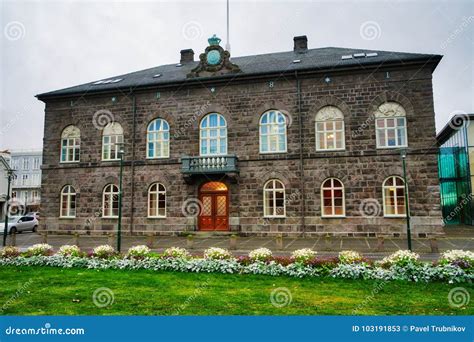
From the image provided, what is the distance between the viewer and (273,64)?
78.5 ft

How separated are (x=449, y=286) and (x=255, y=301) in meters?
4.64

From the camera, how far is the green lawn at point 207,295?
22.2 ft

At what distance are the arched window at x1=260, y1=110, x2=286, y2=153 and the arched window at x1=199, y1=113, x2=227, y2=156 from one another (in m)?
2.39

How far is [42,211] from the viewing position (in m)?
25.6

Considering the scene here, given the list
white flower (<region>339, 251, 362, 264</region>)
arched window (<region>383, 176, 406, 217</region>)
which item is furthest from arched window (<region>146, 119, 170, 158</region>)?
white flower (<region>339, 251, 362, 264</region>)

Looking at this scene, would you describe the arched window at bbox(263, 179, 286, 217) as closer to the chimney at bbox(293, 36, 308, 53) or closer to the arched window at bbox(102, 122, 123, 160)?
the arched window at bbox(102, 122, 123, 160)

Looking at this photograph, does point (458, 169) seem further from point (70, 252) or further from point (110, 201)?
point (70, 252)

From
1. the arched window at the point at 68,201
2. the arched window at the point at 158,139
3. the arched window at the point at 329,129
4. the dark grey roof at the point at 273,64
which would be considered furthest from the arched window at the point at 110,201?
the arched window at the point at 329,129

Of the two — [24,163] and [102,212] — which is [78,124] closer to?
[102,212]

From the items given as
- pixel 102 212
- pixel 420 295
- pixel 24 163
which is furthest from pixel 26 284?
pixel 24 163

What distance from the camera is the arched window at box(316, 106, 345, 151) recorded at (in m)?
21.5

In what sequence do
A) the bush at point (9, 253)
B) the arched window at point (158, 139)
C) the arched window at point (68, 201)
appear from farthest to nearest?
the arched window at point (68, 201), the arched window at point (158, 139), the bush at point (9, 253)

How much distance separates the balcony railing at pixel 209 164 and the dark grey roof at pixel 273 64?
5.19 m

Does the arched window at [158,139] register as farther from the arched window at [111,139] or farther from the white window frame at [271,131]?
the white window frame at [271,131]
